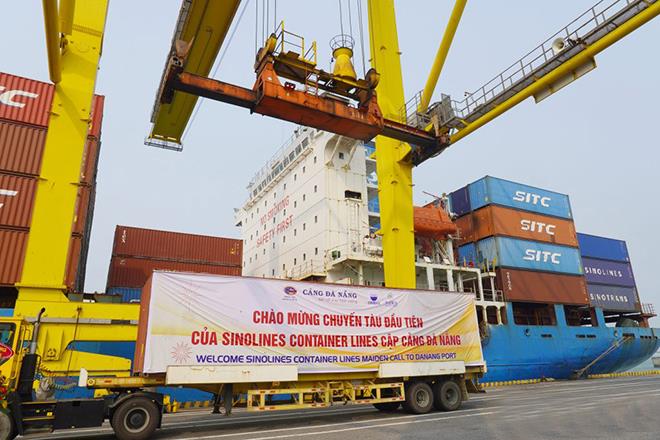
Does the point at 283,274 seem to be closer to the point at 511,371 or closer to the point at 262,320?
the point at 511,371

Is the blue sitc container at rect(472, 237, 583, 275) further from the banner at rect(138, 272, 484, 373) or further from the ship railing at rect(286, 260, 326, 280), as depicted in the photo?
the banner at rect(138, 272, 484, 373)

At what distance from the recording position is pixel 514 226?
1107 inches

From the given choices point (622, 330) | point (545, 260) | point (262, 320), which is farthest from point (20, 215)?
point (622, 330)

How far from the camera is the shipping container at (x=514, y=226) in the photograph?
27672mm

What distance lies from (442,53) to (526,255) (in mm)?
16758

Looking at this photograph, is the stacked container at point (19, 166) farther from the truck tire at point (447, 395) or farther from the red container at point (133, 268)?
the truck tire at point (447, 395)

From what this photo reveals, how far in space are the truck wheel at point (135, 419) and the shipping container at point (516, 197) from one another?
81.0ft

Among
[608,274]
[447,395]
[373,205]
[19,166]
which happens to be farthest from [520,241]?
[19,166]

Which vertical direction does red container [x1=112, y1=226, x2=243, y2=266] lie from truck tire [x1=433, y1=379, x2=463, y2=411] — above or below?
above

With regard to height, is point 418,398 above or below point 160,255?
below

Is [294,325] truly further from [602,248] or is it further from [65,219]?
[602,248]

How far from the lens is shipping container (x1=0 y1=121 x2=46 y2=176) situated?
15.6 meters

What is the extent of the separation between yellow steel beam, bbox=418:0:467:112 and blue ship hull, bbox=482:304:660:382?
1440 cm

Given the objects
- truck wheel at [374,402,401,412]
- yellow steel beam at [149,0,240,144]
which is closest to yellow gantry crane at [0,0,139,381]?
yellow steel beam at [149,0,240,144]
